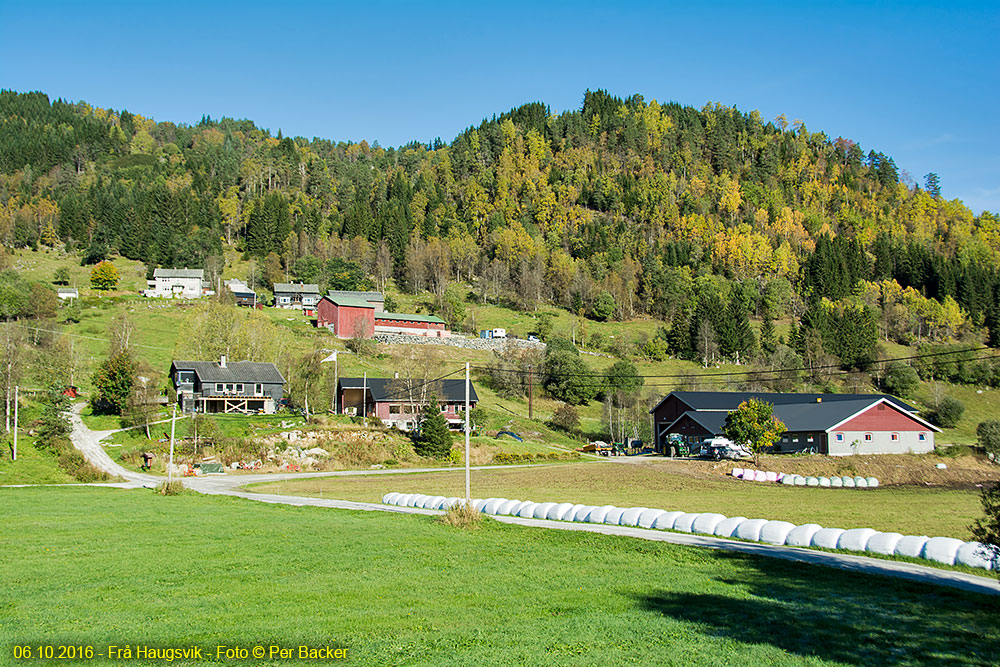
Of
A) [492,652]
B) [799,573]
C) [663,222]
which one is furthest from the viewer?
[663,222]

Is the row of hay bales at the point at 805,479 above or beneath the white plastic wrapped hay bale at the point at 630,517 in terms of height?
beneath

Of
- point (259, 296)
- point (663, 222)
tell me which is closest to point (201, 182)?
point (259, 296)

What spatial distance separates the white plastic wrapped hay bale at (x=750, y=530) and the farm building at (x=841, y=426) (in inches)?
1640

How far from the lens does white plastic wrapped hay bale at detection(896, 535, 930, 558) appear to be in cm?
1559

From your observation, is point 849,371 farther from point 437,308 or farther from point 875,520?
point 875,520

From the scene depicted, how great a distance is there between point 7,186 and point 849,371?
A: 17945 cm

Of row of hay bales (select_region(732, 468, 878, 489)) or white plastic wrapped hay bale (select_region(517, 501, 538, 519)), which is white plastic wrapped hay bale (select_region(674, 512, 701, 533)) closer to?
white plastic wrapped hay bale (select_region(517, 501, 538, 519))

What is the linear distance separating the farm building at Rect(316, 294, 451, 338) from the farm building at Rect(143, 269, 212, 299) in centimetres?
2385

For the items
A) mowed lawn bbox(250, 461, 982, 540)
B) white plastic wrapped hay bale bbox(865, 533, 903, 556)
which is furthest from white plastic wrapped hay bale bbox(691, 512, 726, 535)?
mowed lawn bbox(250, 461, 982, 540)

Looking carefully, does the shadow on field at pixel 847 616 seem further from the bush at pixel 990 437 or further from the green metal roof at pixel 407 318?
the green metal roof at pixel 407 318

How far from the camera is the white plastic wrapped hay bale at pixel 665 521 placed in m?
20.6

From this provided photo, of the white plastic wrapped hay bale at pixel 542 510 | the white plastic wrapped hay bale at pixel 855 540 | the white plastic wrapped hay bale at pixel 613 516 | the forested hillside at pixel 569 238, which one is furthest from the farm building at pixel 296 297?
the white plastic wrapped hay bale at pixel 855 540

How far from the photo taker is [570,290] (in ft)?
452

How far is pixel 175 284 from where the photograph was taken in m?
114
